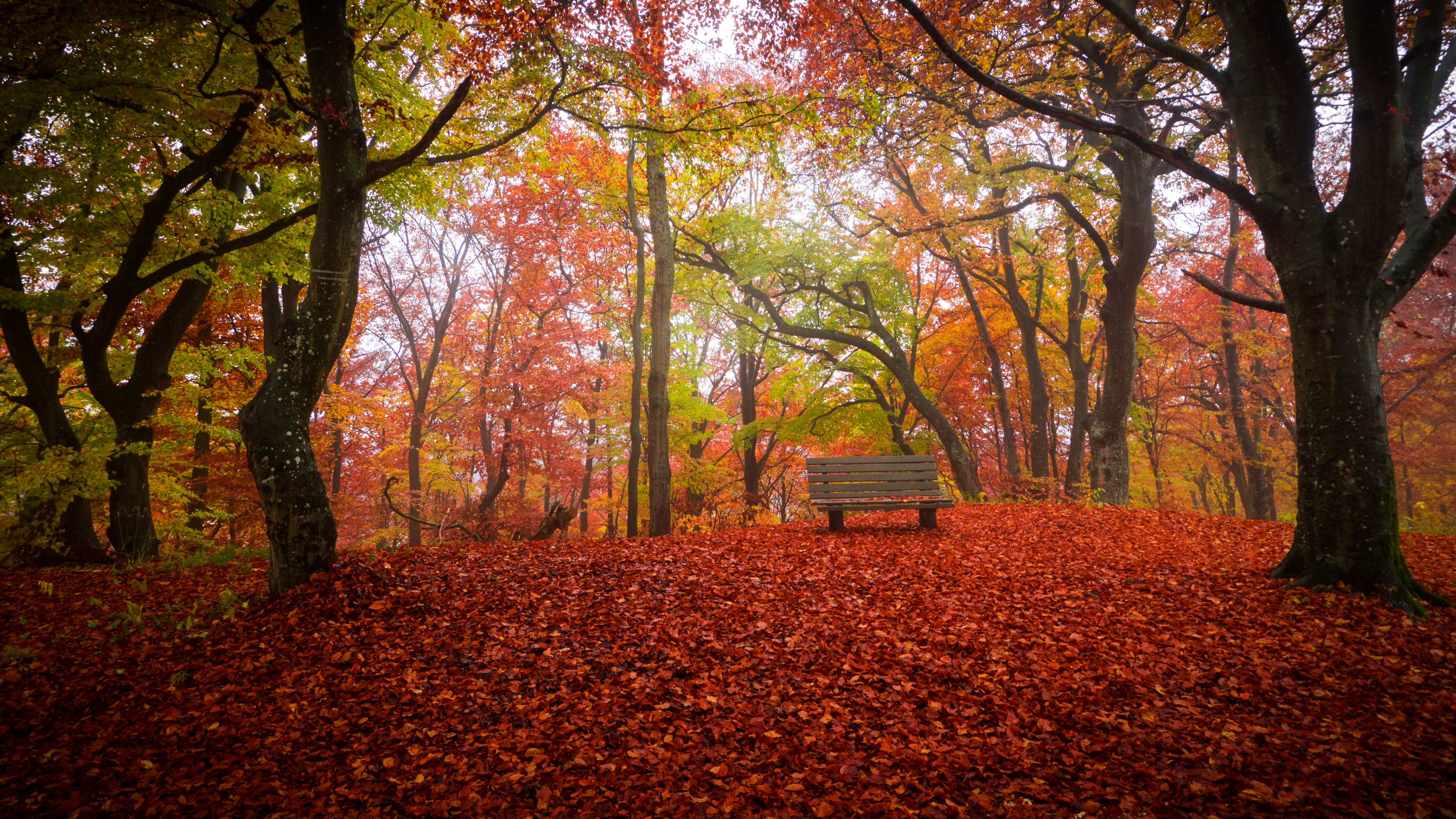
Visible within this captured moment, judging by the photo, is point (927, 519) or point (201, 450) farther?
point (201, 450)

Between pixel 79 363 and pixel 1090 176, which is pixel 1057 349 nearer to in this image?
pixel 1090 176

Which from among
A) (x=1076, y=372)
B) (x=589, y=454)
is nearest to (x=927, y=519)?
(x=1076, y=372)

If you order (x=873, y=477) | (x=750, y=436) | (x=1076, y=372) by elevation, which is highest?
(x=1076, y=372)

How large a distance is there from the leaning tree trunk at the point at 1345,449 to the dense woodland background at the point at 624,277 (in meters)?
1.05

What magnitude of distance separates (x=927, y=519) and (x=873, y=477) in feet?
2.94

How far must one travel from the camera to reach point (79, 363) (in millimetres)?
10391

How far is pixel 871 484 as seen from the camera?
23.5ft

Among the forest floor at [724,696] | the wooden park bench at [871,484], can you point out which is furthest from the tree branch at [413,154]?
the wooden park bench at [871,484]

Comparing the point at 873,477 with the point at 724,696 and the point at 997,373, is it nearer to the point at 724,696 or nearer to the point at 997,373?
the point at 724,696

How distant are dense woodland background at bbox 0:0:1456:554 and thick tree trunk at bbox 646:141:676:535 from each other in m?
0.16

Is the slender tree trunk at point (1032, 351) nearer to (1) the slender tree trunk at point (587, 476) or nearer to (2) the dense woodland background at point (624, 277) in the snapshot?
(2) the dense woodland background at point (624, 277)

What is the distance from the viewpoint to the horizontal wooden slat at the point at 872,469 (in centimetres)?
721

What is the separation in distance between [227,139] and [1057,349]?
17261 mm

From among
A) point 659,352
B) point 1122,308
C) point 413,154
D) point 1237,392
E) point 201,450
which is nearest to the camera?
point 413,154
